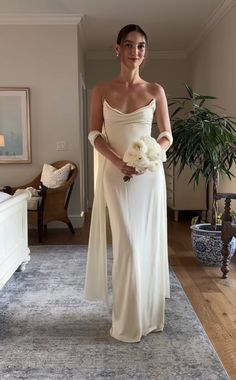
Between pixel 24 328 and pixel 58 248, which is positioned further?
pixel 58 248

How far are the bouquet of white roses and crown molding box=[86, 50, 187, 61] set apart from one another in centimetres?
523

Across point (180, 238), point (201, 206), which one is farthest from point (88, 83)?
point (180, 238)

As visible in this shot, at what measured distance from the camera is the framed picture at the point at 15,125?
499cm

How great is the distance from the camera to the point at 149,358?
5.96ft

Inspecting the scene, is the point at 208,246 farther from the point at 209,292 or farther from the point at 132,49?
the point at 132,49

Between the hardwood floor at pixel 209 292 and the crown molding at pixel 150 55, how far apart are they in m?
3.48

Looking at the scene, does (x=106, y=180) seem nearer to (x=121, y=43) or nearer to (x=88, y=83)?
(x=121, y=43)

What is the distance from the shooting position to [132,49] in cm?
192

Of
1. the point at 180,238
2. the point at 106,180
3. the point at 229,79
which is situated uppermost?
Answer: the point at 229,79

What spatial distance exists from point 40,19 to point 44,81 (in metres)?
0.75

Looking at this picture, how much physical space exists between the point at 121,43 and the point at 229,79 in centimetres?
277

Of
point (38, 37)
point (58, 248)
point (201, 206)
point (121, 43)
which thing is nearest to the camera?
point (121, 43)

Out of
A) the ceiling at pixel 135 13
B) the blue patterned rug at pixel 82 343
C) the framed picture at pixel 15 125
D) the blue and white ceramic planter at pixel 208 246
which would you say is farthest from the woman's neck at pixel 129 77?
the framed picture at pixel 15 125

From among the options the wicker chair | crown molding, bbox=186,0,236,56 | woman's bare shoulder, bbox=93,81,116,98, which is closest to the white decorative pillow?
the wicker chair
